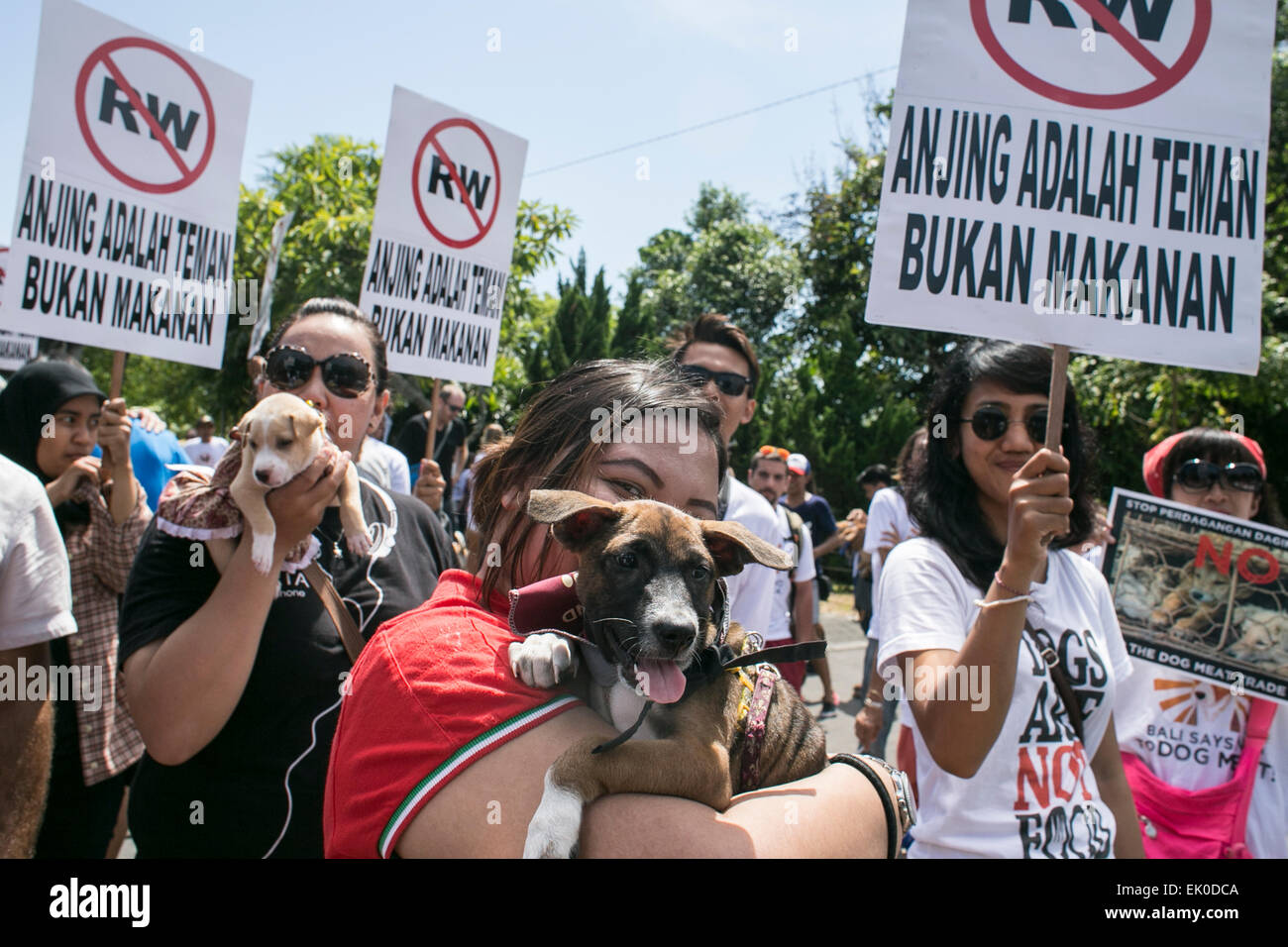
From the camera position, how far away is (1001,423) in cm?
296

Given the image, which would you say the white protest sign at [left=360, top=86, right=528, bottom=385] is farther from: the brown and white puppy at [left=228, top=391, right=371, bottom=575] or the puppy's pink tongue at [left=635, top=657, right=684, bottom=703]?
the puppy's pink tongue at [left=635, top=657, right=684, bottom=703]

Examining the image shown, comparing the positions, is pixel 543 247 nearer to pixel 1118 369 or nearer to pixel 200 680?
pixel 1118 369

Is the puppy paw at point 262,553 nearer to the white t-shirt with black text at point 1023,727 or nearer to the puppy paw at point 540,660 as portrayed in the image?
the puppy paw at point 540,660

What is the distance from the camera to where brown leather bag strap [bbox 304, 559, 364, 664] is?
8.59 feet

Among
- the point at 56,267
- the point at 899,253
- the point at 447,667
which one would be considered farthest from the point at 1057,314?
the point at 56,267

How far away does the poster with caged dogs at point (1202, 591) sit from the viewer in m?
3.44

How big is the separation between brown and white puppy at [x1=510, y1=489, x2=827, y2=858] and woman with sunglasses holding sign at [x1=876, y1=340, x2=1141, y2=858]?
591 millimetres

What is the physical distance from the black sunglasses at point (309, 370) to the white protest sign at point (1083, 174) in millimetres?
2032

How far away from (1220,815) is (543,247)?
1872cm

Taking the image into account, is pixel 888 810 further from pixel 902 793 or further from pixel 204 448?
pixel 204 448

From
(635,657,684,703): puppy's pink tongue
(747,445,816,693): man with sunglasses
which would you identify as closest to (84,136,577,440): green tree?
(747,445,816,693): man with sunglasses

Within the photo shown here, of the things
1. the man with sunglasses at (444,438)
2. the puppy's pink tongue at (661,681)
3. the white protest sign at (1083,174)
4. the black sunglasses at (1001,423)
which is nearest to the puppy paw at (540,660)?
the puppy's pink tongue at (661,681)

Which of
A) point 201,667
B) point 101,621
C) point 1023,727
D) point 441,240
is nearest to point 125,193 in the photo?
point 441,240

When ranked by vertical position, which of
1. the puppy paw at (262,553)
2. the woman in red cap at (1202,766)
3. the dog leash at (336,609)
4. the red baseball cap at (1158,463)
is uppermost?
the red baseball cap at (1158,463)
